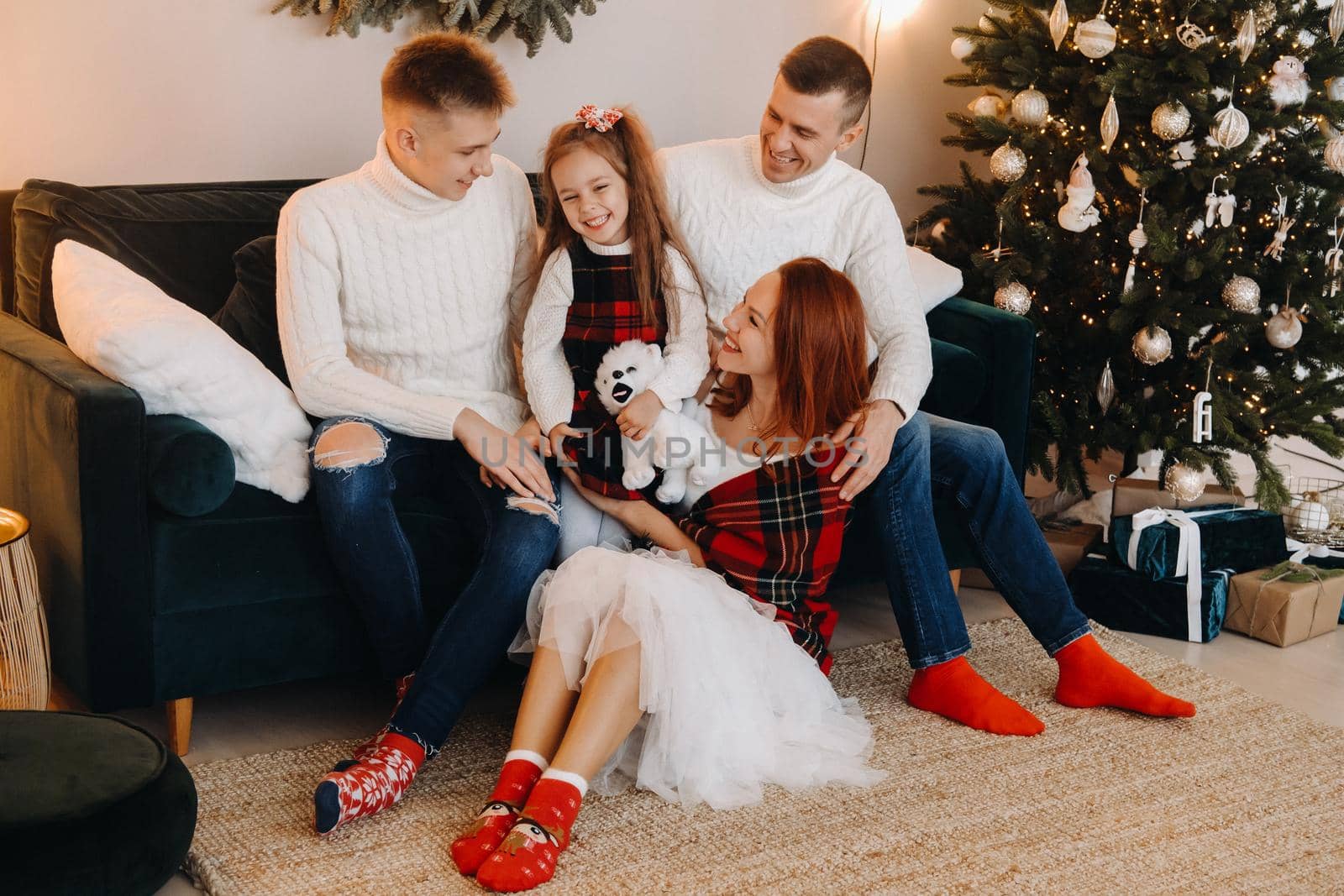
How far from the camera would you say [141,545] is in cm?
187

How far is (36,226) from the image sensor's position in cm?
231

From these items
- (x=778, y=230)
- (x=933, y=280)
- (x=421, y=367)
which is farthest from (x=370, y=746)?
(x=933, y=280)

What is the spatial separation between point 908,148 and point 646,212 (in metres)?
1.72

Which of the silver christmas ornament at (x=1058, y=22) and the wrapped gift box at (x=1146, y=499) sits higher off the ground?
the silver christmas ornament at (x=1058, y=22)

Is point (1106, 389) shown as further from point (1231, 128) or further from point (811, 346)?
point (811, 346)

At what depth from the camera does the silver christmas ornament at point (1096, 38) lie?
112 inches

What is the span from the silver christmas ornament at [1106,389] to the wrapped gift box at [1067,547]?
0.30 metres

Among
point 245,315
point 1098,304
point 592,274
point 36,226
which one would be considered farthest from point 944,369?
point 36,226

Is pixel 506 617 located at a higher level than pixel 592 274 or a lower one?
lower

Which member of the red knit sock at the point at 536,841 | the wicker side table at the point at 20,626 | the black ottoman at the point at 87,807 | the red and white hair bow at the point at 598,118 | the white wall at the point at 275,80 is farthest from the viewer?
the white wall at the point at 275,80

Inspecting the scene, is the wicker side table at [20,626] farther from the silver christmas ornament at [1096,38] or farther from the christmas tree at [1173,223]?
the silver christmas ornament at [1096,38]

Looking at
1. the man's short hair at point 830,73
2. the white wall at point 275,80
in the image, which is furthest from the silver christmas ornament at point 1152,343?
the white wall at point 275,80

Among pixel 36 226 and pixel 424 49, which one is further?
pixel 36 226

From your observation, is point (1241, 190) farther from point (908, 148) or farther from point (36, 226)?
point (36, 226)
